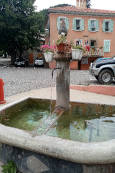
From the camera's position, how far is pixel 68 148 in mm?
1991

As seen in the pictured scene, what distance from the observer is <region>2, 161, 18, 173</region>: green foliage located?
238 centimetres

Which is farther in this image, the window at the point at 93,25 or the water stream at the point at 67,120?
the window at the point at 93,25

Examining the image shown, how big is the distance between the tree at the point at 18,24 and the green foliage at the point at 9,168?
24307 mm

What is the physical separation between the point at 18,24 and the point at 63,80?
2445 cm

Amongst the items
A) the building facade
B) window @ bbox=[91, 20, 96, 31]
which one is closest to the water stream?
the building facade

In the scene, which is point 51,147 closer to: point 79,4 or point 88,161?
point 88,161

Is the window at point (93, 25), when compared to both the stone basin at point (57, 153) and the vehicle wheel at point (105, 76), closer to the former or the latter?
the vehicle wheel at point (105, 76)

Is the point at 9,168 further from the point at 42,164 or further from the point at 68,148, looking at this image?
the point at 68,148

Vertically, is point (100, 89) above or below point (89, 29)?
below

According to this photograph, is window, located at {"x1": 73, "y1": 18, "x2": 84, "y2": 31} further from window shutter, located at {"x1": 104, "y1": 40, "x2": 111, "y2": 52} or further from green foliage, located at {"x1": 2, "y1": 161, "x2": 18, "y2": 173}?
green foliage, located at {"x1": 2, "y1": 161, "x2": 18, "y2": 173}

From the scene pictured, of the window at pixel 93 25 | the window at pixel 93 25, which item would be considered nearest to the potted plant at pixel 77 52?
the window at pixel 93 25

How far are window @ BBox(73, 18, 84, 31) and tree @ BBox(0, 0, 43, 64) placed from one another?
19.0 ft

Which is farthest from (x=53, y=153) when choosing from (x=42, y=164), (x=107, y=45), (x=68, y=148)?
(x=107, y=45)

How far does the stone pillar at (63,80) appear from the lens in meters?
3.72
